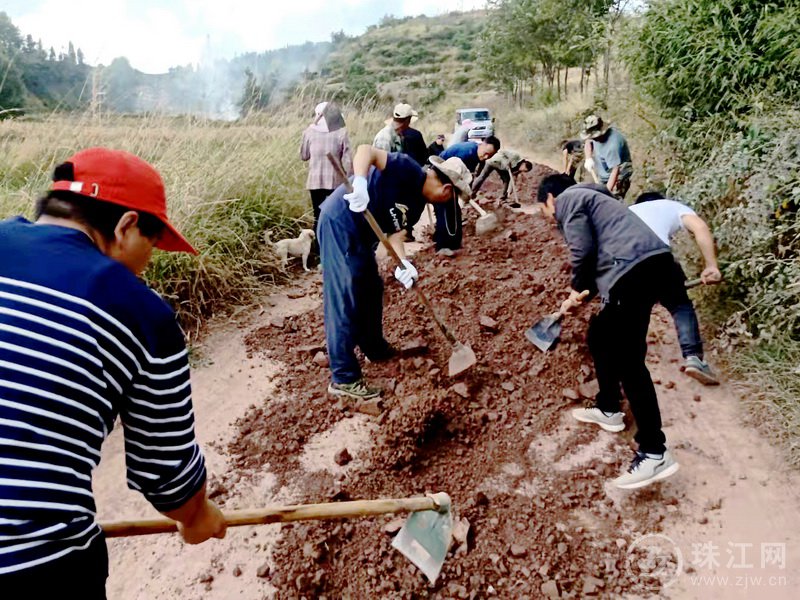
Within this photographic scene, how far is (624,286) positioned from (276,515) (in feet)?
6.15

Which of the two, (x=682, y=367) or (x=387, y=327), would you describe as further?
(x=387, y=327)

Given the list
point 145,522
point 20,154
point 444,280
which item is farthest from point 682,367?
point 20,154

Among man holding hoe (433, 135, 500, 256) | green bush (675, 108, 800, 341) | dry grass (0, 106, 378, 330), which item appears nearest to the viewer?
green bush (675, 108, 800, 341)

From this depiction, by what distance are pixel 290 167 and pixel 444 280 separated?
2.64m

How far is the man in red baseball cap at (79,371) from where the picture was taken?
0.96m

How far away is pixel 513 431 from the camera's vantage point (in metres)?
3.01

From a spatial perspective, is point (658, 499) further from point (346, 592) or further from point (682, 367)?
point (346, 592)

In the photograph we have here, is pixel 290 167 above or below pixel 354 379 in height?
→ above

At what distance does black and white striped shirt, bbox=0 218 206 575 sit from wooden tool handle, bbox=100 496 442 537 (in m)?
0.42

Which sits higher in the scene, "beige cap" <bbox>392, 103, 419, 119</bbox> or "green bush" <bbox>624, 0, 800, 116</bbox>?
"green bush" <bbox>624, 0, 800, 116</bbox>

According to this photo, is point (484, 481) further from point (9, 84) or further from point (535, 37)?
point (535, 37)

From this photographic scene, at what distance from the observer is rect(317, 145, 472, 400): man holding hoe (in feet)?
10.3

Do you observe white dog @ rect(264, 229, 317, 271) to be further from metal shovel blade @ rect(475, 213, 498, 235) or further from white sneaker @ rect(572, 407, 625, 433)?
white sneaker @ rect(572, 407, 625, 433)

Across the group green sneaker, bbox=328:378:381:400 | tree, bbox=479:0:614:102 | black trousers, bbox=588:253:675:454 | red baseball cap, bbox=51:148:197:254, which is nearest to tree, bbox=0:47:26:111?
green sneaker, bbox=328:378:381:400
